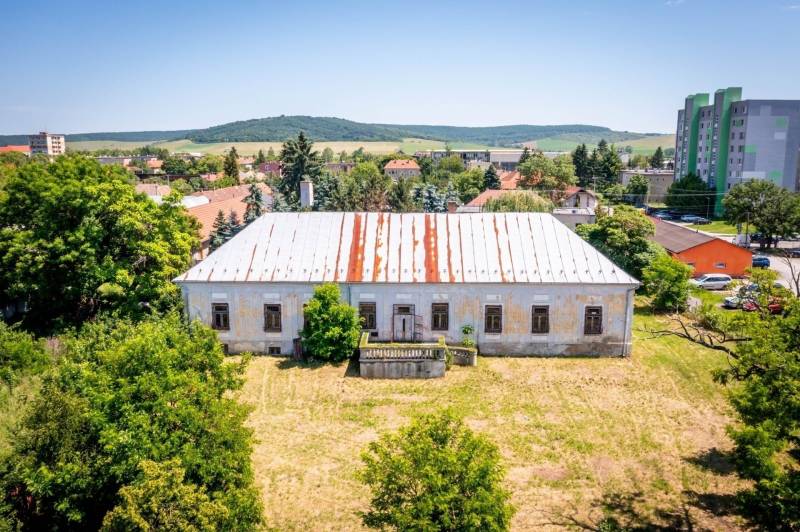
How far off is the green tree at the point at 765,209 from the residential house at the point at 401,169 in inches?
3720

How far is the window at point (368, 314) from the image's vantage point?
26.7 meters

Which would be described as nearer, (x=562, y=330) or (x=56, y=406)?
(x=56, y=406)

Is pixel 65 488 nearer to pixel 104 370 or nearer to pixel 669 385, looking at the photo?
pixel 104 370

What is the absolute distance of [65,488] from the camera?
43.9ft

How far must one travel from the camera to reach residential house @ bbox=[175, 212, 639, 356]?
26359mm

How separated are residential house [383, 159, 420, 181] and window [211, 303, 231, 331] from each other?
12368cm

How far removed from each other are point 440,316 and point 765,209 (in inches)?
1733

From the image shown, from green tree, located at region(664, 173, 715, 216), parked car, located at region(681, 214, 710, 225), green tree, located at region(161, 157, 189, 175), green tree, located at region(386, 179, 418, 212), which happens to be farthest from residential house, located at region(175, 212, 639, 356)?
green tree, located at region(161, 157, 189, 175)

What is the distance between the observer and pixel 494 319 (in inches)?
1049

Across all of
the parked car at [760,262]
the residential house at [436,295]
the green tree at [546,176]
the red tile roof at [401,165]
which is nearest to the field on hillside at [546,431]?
the residential house at [436,295]

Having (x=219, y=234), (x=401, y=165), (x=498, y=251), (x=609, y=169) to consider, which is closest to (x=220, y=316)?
(x=498, y=251)

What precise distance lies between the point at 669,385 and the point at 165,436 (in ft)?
63.4

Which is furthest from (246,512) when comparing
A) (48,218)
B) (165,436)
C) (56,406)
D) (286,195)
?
(286,195)

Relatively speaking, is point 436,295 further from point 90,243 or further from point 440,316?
point 90,243
